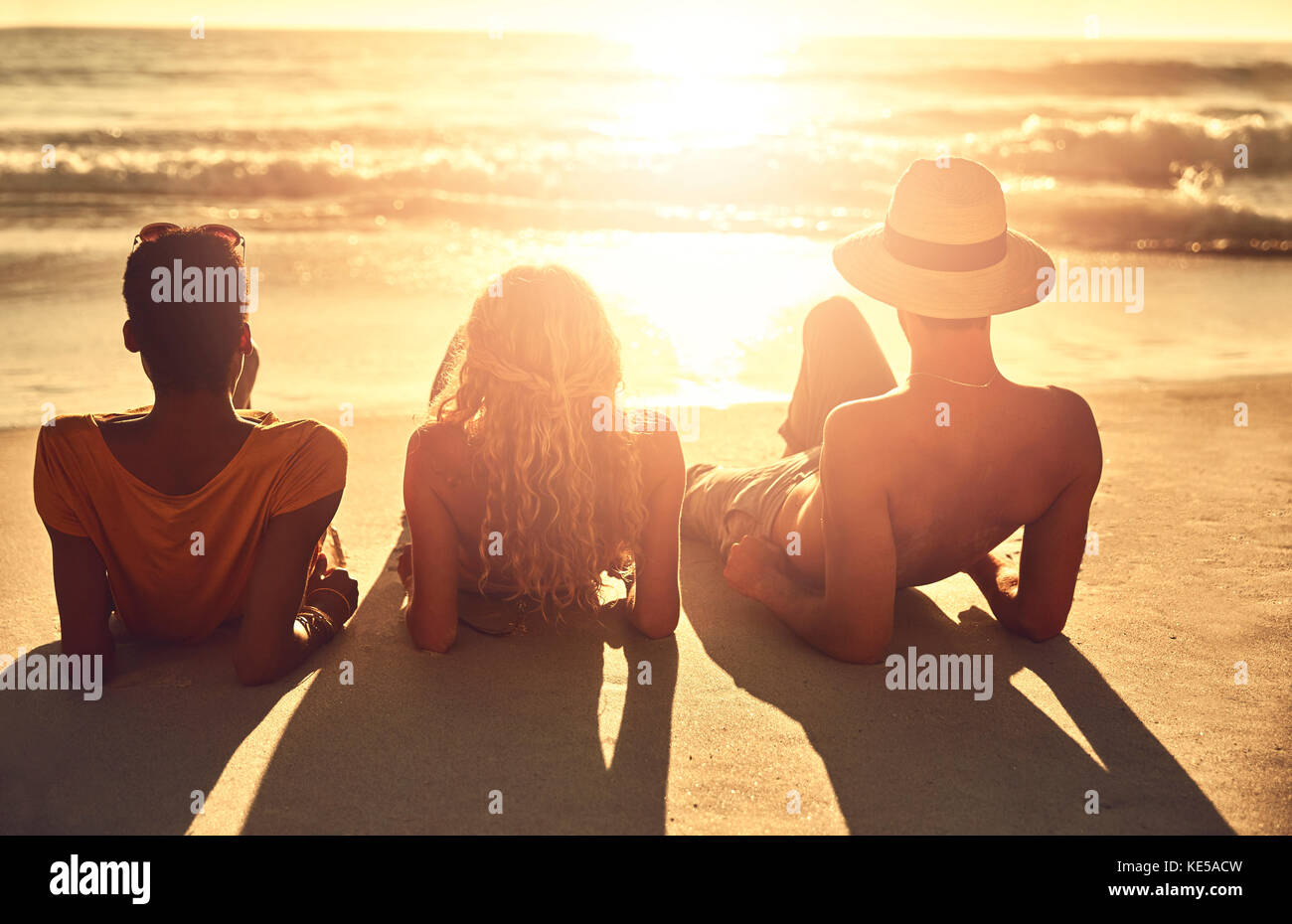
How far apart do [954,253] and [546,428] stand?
1264 mm

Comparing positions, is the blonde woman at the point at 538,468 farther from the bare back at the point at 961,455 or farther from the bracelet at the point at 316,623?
the bare back at the point at 961,455

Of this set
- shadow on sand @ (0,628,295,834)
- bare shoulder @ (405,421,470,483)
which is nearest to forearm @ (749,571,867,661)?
bare shoulder @ (405,421,470,483)

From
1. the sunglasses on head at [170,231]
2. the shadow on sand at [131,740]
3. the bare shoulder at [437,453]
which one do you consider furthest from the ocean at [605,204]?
the shadow on sand at [131,740]

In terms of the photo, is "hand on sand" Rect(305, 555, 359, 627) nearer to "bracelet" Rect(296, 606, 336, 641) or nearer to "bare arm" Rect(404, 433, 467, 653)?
"bracelet" Rect(296, 606, 336, 641)

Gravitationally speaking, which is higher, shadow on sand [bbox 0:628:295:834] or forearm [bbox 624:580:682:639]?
forearm [bbox 624:580:682:639]

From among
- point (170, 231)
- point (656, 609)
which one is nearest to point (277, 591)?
point (170, 231)

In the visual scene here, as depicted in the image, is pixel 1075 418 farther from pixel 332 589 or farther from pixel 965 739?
pixel 332 589

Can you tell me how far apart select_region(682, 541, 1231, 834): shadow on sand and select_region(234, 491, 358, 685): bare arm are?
4.28 feet

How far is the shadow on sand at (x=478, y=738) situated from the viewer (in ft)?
7.80

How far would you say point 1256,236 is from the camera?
11.5 meters

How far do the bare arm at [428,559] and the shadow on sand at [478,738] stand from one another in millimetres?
118

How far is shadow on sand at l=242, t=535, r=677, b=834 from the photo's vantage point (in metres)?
2.38
